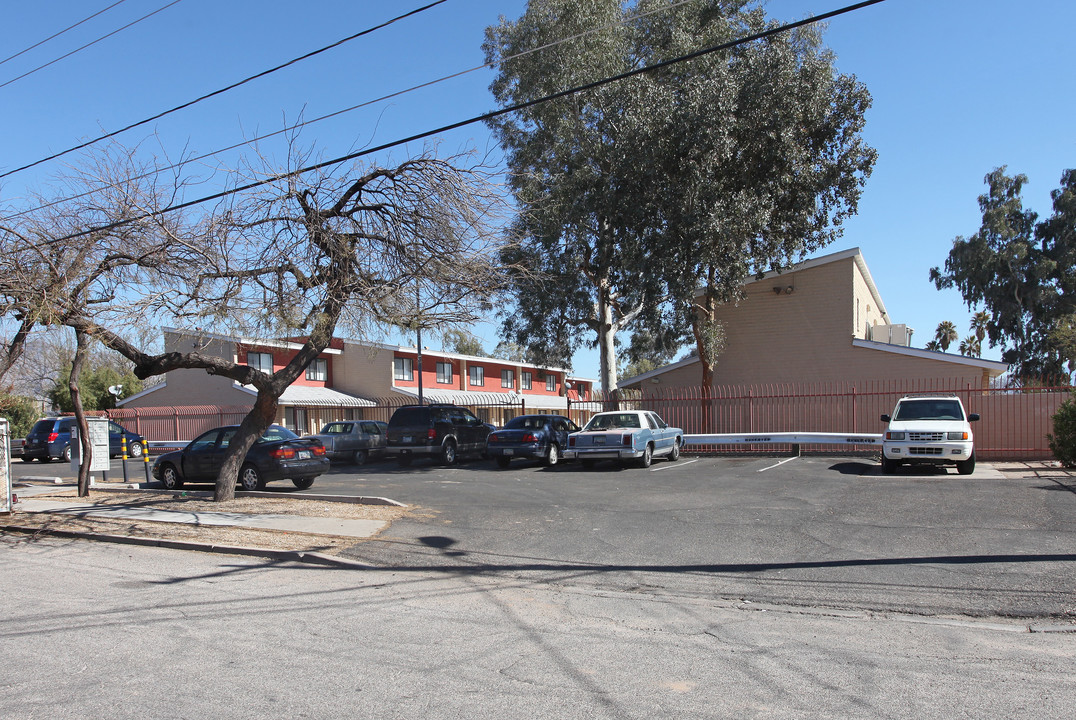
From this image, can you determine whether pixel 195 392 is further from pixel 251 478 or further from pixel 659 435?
pixel 659 435

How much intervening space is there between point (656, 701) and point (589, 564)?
4.48m

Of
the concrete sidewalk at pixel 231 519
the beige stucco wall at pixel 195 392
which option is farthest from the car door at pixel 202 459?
the beige stucco wall at pixel 195 392

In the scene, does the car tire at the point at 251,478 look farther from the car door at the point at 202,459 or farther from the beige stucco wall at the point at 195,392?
the beige stucco wall at the point at 195,392

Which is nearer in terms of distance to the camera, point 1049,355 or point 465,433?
point 465,433

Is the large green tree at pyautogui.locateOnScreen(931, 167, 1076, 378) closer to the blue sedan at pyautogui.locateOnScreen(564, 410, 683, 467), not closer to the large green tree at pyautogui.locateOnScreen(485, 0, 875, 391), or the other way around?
the large green tree at pyautogui.locateOnScreen(485, 0, 875, 391)

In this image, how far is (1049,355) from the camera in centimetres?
4503

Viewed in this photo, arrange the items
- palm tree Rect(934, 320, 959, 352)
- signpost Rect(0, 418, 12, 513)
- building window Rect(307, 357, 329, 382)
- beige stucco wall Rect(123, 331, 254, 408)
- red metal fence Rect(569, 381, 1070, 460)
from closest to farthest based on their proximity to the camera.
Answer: signpost Rect(0, 418, 12, 513), red metal fence Rect(569, 381, 1070, 460), beige stucco wall Rect(123, 331, 254, 408), building window Rect(307, 357, 329, 382), palm tree Rect(934, 320, 959, 352)

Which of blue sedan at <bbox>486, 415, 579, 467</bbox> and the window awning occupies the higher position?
the window awning

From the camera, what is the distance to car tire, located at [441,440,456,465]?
74.9ft

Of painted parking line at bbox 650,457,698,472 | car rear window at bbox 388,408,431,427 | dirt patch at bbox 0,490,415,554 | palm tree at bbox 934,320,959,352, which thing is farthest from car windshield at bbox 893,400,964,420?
palm tree at bbox 934,320,959,352

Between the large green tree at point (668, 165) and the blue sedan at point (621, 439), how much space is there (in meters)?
4.39

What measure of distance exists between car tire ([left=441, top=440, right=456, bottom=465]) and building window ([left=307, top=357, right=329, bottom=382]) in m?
19.5

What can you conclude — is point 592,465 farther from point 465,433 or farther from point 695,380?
point 695,380

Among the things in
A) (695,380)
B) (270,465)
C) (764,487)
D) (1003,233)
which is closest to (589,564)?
(764,487)
